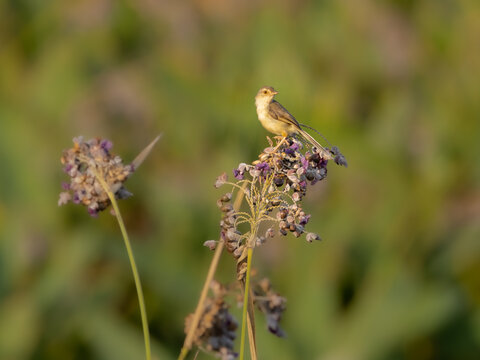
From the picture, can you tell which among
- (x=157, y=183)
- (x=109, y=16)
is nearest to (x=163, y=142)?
(x=157, y=183)

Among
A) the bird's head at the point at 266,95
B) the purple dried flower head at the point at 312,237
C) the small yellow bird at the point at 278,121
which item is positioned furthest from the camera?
the bird's head at the point at 266,95

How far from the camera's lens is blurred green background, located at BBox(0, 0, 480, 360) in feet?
13.3

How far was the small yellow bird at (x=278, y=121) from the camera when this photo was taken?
4.85ft

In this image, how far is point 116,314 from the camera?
4.21m

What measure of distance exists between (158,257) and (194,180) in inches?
26.9

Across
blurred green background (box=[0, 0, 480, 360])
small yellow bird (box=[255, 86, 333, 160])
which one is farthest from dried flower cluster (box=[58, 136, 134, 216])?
Result: blurred green background (box=[0, 0, 480, 360])

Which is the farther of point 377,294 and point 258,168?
point 377,294

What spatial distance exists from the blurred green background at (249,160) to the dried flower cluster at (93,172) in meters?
1.85

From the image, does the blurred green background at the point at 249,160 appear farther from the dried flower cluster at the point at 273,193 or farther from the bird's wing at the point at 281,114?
the dried flower cluster at the point at 273,193

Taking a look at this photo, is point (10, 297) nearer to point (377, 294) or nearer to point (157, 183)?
point (157, 183)

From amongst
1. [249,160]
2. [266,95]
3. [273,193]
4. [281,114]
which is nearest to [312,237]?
[273,193]

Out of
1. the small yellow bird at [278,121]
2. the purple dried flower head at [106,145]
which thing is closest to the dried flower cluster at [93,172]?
the purple dried flower head at [106,145]

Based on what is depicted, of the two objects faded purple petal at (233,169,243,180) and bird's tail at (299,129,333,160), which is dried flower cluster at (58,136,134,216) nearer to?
faded purple petal at (233,169,243,180)

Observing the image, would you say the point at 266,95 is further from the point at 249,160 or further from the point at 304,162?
the point at 249,160
